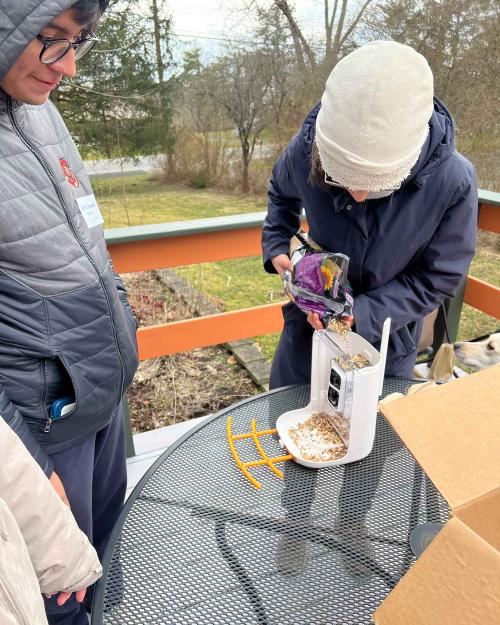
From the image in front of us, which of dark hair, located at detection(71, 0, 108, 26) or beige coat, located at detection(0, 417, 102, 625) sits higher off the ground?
dark hair, located at detection(71, 0, 108, 26)

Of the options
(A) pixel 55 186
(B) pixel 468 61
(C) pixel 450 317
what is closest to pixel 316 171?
(A) pixel 55 186

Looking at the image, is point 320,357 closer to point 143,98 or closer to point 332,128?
point 332,128

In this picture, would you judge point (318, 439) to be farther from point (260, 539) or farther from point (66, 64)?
point (66, 64)

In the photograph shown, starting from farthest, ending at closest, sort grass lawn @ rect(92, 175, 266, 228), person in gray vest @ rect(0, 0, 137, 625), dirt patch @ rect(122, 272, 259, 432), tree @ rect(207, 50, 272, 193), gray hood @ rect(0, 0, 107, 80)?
tree @ rect(207, 50, 272, 193)
grass lawn @ rect(92, 175, 266, 228)
dirt patch @ rect(122, 272, 259, 432)
person in gray vest @ rect(0, 0, 137, 625)
gray hood @ rect(0, 0, 107, 80)

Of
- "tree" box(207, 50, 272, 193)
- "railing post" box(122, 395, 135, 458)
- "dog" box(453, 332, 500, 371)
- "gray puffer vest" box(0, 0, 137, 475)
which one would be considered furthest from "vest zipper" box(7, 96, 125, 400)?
"tree" box(207, 50, 272, 193)

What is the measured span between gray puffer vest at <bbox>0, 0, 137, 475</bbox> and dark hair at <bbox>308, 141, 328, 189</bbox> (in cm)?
56

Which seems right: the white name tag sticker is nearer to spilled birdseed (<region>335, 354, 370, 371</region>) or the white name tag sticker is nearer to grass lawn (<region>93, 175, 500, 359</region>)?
spilled birdseed (<region>335, 354, 370, 371</region>)

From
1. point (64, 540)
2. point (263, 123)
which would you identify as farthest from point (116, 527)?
point (263, 123)

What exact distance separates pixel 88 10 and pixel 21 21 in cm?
15

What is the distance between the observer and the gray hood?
0.79 meters

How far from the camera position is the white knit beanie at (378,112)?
3.13ft

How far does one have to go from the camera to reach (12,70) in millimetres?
876

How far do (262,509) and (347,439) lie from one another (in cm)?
24

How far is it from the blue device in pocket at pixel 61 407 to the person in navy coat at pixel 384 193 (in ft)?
1.94
